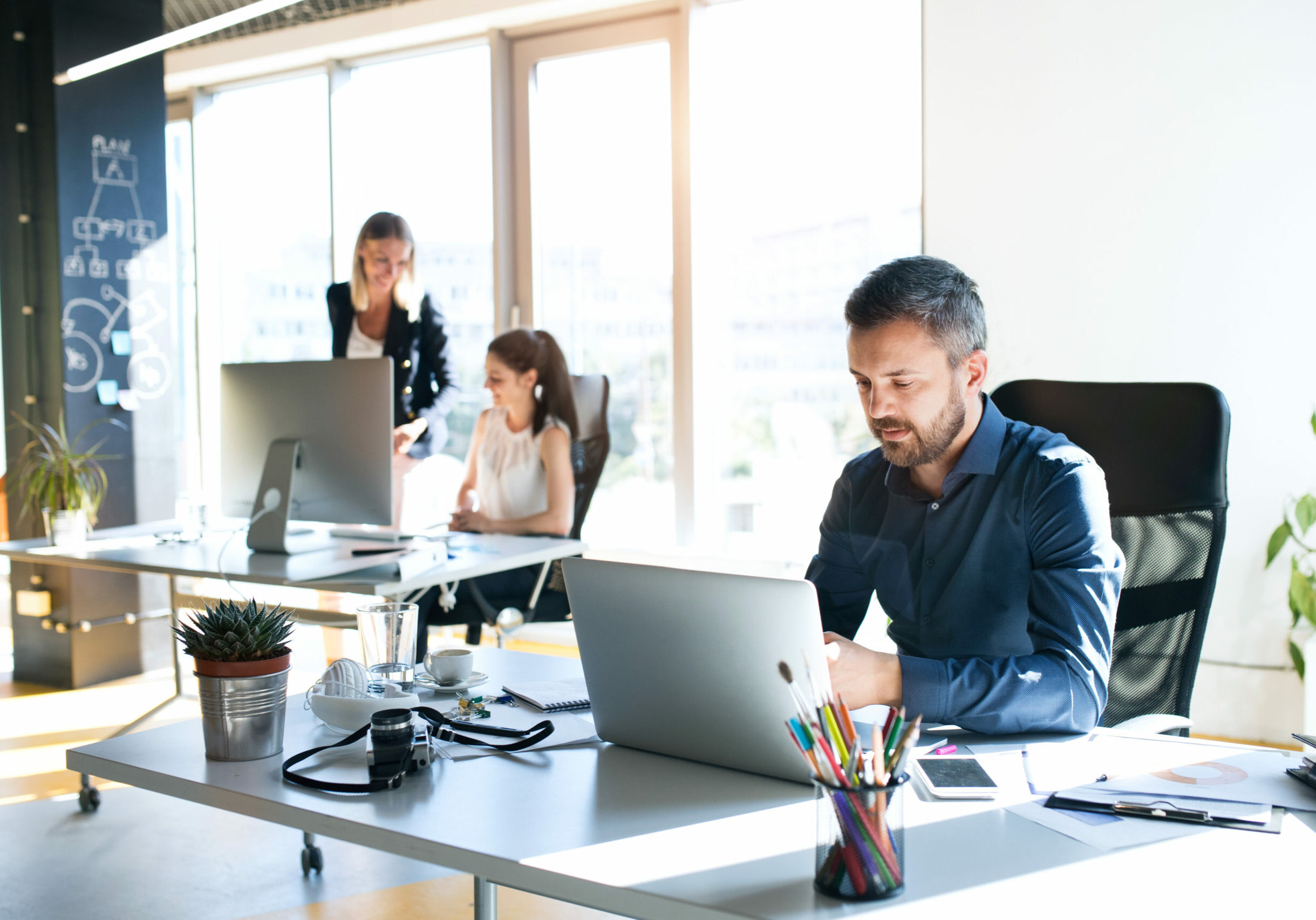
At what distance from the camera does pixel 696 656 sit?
111 centimetres

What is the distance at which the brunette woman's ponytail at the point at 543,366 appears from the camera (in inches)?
133

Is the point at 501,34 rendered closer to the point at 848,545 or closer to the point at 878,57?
the point at 878,57

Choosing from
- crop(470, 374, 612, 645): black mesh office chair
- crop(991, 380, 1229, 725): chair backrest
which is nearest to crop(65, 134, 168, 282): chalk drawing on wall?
crop(470, 374, 612, 645): black mesh office chair

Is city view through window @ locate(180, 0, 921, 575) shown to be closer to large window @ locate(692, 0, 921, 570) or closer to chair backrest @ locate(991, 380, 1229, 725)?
large window @ locate(692, 0, 921, 570)

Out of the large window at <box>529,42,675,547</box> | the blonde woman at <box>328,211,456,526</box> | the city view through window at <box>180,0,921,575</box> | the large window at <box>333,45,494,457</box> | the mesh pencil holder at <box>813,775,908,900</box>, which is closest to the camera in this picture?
the mesh pencil holder at <box>813,775,908,900</box>

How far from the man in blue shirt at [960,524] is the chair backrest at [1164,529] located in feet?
0.52

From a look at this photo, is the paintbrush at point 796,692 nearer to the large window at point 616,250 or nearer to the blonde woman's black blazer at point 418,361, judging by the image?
the blonde woman's black blazer at point 418,361

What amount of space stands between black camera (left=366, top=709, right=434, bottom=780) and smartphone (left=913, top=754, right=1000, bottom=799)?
55 cm

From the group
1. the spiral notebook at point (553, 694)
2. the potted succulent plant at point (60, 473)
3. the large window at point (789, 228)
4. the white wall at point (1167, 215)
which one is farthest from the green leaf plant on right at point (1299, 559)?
the potted succulent plant at point (60, 473)

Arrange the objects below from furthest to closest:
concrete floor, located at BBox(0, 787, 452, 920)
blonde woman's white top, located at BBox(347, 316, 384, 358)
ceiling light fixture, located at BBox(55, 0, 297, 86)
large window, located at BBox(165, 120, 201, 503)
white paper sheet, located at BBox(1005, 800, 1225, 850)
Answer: large window, located at BBox(165, 120, 201, 503) → blonde woman's white top, located at BBox(347, 316, 384, 358) → ceiling light fixture, located at BBox(55, 0, 297, 86) → concrete floor, located at BBox(0, 787, 452, 920) → white paper sheet, located at BBox(1005, 800, 1225, 850)

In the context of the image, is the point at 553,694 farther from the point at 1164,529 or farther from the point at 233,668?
the point at 1164,529

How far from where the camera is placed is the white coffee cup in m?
1.53

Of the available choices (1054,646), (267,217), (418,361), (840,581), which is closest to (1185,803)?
(1054,646)

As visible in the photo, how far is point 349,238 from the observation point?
5.18 m
